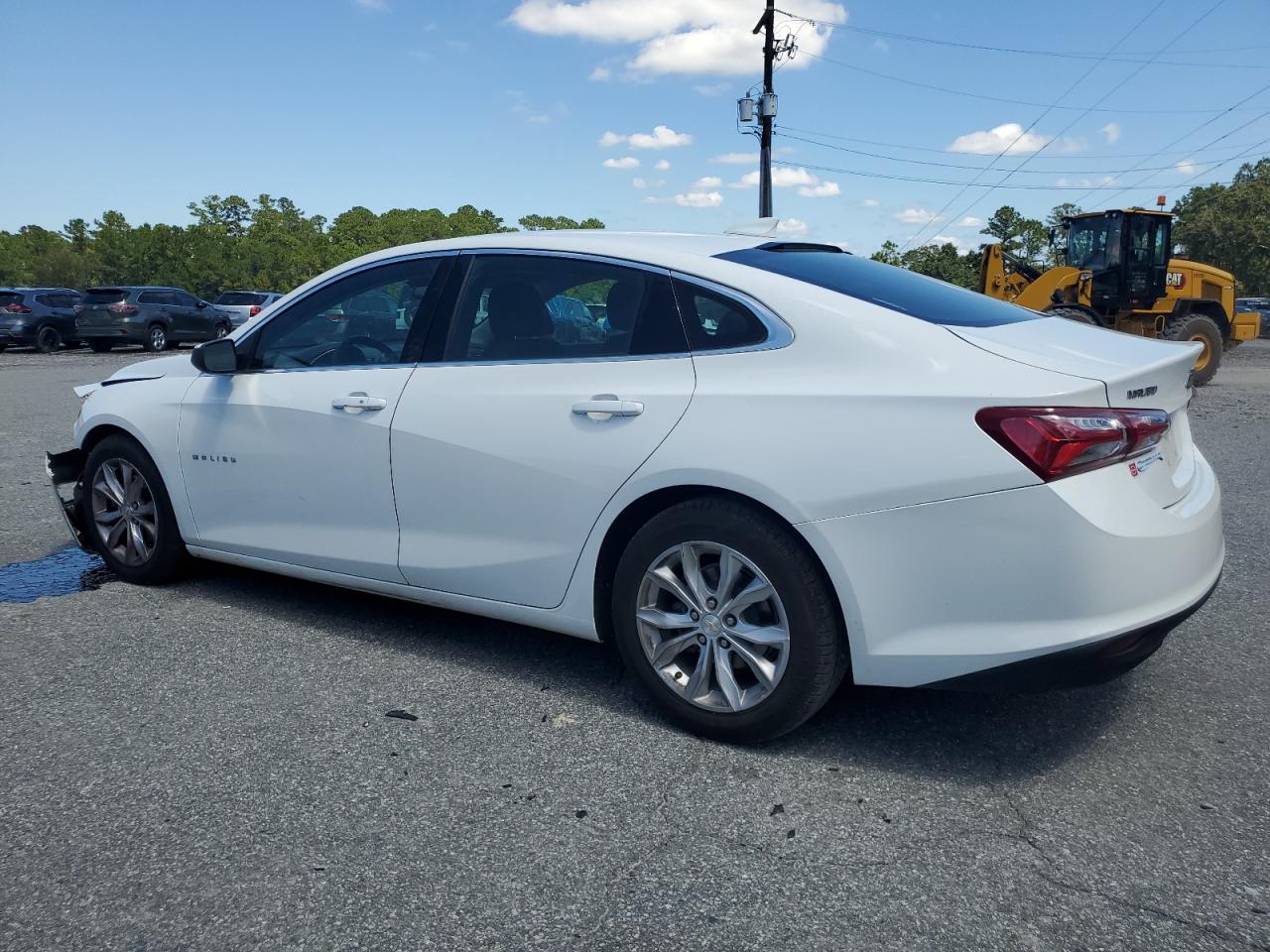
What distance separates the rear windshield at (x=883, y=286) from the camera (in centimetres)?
324

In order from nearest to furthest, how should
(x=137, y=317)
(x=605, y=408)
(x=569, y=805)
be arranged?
(x=569, y=805)
(x=605, y=408)
(x=137, y=317)

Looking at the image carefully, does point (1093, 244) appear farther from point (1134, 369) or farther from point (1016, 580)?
point (1016, 580)

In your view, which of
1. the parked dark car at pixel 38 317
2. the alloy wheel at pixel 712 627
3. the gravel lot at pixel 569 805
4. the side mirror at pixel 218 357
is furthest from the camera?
the parked dark car at pixel 38 317

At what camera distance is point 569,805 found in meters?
2.83

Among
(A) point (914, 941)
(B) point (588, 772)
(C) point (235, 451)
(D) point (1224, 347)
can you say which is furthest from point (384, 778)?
(D) point (1224, 347)

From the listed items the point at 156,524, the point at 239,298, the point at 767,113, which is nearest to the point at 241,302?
the point at 239,298

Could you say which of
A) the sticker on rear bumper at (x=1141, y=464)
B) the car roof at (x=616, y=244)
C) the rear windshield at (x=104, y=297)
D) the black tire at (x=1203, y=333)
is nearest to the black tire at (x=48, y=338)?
the rear windshield at (x=104, y=297)

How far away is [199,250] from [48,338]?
53.8m

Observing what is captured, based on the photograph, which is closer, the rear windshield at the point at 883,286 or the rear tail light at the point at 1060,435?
the rear tail light at the point at 1060,435

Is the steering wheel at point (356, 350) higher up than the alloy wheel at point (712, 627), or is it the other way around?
the steering wheel at point (356, 350)

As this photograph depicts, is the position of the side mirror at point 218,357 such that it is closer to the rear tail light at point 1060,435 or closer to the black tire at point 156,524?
the black tire at point 156,524

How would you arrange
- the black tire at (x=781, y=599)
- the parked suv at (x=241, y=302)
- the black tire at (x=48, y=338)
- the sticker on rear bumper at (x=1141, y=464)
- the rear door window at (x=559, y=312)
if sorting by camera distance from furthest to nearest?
the parked suv at (x=241, y=302)
the black tire at (x=48, y=338)
the rear door window at (x=559, y=312)
the black tire at (x=781, y=599)
the sticker on rear bumper at (x=1141, y=464)

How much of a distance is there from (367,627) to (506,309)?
1.55 metres

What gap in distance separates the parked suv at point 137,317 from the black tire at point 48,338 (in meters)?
0.80
